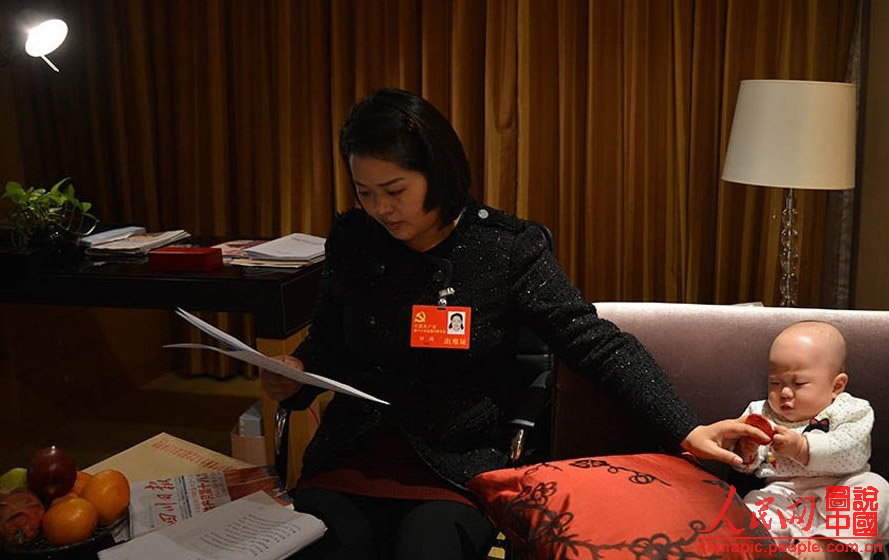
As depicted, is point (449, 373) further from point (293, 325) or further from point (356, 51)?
point (356, 51)

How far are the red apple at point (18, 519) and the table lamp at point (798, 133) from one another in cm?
189

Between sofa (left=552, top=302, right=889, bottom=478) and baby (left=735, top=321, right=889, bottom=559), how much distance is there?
6 cm

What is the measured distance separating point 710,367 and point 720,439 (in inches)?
7.4

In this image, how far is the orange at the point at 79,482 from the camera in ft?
4.85

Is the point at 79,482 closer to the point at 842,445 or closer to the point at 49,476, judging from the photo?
the point at 49,476

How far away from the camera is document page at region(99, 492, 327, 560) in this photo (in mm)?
1347

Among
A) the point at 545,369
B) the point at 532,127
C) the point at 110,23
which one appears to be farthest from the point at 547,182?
the point at 110,23

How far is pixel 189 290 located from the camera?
2455 millimetres

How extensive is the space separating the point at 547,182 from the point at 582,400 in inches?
71.0

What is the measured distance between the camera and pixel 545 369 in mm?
1812

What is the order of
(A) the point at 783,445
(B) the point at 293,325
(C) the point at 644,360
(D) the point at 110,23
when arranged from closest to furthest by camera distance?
(A) the point at 783,445 < (C) the point at 644,360 < (B) the point at 293,325 < (D) the point at 110,23

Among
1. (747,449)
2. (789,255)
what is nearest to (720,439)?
(747,449)

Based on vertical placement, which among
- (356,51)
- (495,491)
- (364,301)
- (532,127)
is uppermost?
(356,51)

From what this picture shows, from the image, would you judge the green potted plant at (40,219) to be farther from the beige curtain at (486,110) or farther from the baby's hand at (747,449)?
the baby's hand at (747,449)
